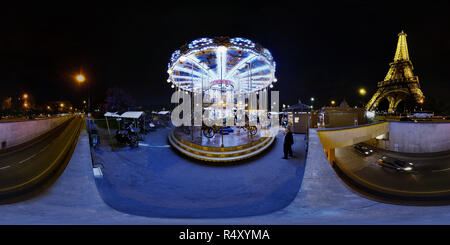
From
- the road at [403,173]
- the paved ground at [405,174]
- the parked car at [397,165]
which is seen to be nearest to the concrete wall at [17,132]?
the road at [403,173]

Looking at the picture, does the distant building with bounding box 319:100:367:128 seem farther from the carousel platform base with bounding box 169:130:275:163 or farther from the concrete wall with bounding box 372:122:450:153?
the carousel platform base with bounding box 169:130:275:163

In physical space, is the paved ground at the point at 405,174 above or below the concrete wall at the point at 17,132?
below

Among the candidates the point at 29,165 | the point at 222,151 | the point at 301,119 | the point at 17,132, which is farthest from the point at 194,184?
the point at 301,119

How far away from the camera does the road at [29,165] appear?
3.73 meters

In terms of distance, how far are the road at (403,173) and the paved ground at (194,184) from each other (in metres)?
4.90

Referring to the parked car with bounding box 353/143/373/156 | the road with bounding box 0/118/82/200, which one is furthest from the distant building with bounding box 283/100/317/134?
the road with bounding box 0/118/82/200

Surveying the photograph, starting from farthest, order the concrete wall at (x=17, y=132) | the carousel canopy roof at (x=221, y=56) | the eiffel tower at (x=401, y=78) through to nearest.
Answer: the eiffel tower at (x=401, y=78) < the carousel canopy roof at (x=221, y=56) < the concrete wall at (x=17, y=132)

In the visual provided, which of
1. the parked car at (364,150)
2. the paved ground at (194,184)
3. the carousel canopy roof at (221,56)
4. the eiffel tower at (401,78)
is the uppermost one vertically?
the eiffel tower at (401,78)

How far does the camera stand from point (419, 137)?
11.1m

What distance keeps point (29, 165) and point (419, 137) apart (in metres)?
20.7

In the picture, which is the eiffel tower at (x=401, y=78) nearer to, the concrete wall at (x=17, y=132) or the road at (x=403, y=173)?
the road at (x=403, y=173)

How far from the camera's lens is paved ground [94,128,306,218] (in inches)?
132

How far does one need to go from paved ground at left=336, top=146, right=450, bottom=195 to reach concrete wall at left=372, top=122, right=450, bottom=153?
1.60 feet
